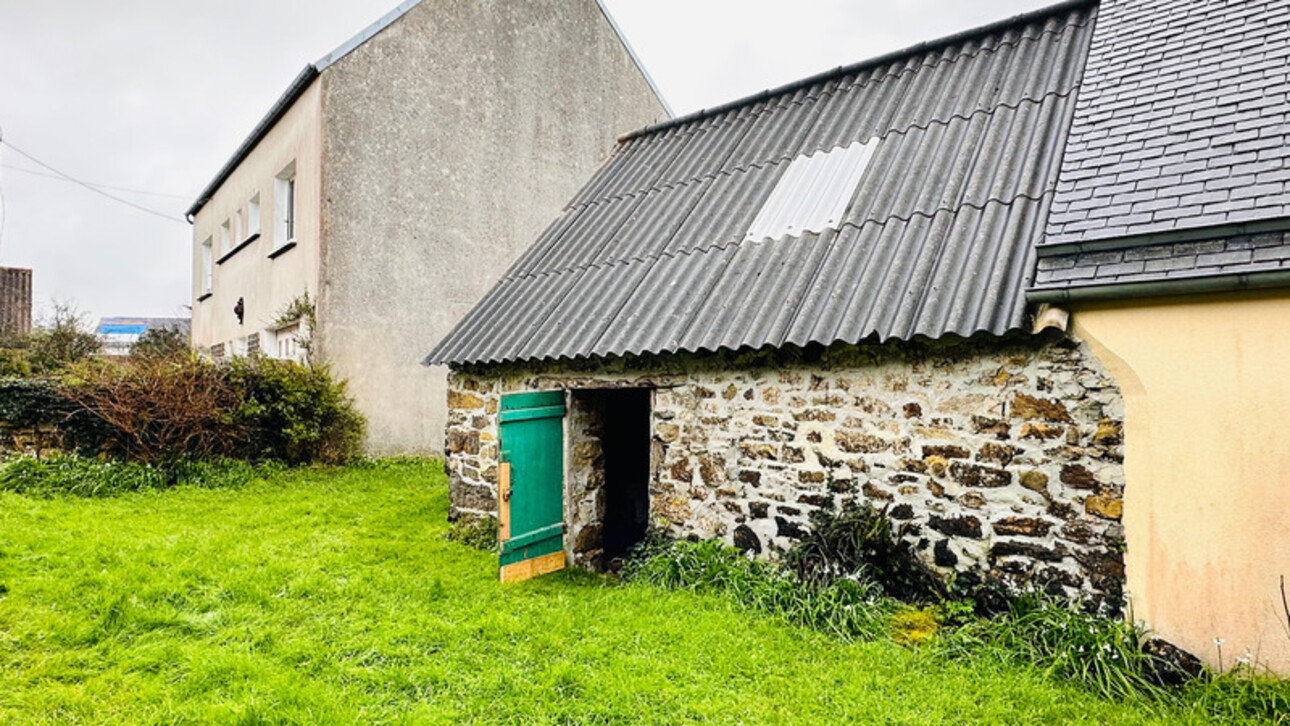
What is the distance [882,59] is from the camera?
708 centimetres

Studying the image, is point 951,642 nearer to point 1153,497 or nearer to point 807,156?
point 1153,497

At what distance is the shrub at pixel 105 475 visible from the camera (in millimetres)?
7551

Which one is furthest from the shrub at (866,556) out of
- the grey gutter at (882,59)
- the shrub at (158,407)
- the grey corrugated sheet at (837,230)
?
the shrub at (158,407)

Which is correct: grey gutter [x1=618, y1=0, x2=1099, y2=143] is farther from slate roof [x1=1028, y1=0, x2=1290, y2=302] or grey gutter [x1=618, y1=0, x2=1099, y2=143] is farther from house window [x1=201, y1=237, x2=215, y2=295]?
house window [x1=201, y1=237, x2=215, y2=295]

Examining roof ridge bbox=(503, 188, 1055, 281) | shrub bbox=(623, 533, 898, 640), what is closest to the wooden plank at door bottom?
shrub bbox=(623, 533, 898, 640)

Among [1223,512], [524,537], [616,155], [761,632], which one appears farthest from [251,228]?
[1223,512]

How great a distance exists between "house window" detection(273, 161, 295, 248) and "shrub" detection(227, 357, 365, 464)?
3229mm

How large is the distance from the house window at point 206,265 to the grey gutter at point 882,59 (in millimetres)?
13102

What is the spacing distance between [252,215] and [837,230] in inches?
497

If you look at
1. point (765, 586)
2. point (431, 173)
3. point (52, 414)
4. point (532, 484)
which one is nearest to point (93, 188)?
point (52, 414)

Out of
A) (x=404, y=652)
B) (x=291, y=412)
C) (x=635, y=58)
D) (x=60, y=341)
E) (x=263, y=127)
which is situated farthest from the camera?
(x=60, y=341)

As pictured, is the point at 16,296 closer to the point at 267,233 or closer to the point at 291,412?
the point at 267,233

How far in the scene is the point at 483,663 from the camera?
364cm

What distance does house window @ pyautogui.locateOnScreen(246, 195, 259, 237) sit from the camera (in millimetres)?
12969
